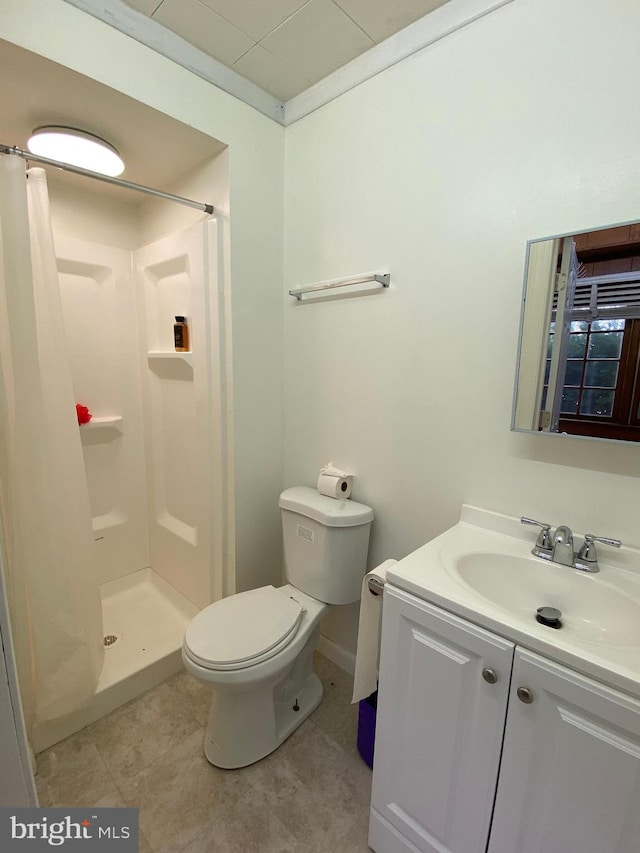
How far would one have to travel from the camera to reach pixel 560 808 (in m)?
0.76

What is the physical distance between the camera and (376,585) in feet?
3.88

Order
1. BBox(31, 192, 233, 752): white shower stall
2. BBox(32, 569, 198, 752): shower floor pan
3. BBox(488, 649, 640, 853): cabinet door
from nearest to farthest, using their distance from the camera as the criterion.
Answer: BBox(488, 649, 640, 853): cabinet door → BBox(32, 569, 198, 752): shower floor pan → BBox(31, 192, 233, 752): white shower stall

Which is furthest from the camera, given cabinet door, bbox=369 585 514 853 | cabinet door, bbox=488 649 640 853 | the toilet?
the toilet

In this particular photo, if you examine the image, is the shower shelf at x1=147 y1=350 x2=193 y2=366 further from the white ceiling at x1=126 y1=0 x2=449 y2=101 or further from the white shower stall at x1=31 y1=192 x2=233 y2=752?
the white ceiling at x1=126 y1=0 x2=449 y2=101

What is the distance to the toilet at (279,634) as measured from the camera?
49.5 inches

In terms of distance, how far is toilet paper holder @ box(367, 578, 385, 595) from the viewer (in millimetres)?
1176

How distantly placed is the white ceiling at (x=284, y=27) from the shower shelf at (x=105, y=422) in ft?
5.42

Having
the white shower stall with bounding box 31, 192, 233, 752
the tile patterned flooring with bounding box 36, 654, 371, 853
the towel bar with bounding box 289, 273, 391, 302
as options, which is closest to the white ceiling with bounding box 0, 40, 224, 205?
the white shower stall with bounding box 31, 192, 233, 752

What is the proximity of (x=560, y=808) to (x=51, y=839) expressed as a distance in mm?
1150

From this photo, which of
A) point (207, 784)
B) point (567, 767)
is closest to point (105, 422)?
point (207, 784)

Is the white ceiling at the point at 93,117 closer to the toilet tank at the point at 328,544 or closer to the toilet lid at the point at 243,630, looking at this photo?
the toilet tank at the point at 328,544

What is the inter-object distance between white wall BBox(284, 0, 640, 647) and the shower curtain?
0.93 meters

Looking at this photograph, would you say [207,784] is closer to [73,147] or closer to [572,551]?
[572,551]

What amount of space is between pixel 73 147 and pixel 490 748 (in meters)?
2.23
